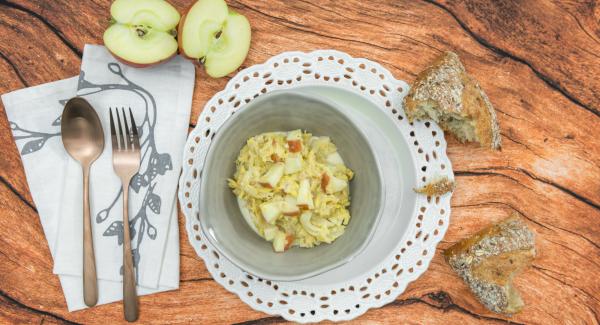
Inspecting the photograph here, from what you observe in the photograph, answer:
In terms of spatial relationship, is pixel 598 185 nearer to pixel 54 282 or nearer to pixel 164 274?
pixel 164 274

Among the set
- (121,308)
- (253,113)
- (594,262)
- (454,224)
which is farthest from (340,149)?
(594,262)

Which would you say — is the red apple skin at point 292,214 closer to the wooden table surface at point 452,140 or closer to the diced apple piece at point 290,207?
the diced apple piece at point 290,207

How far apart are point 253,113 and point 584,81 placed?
4.15 ft

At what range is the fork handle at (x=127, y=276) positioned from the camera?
5.69 ft

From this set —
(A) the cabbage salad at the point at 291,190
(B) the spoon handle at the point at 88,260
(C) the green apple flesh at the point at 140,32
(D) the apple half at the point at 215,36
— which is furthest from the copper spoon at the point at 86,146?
(A) the cabbage salad at the point at 291,190

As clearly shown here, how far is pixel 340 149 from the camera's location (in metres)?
1.66

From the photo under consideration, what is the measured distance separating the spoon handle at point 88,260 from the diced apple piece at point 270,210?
2.11 ft

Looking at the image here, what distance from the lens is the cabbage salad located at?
1559mm

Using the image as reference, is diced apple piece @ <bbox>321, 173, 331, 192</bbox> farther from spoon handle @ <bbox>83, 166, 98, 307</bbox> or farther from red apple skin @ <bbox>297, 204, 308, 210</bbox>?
spoon handle @ <bbox>83, 166, 98, 307</bbox>

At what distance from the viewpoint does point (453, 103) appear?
1.69m

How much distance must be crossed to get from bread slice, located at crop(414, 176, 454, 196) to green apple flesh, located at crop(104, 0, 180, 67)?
0.99 meters

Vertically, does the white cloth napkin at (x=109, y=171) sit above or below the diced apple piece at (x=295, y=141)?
below

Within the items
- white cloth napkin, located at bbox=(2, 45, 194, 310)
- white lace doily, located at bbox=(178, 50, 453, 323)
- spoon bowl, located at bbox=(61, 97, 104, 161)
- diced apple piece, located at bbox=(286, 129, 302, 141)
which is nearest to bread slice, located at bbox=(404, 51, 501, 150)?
white lace doily, located at bbox=(178, 50, 453, 323)

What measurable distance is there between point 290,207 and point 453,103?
2.11ft
